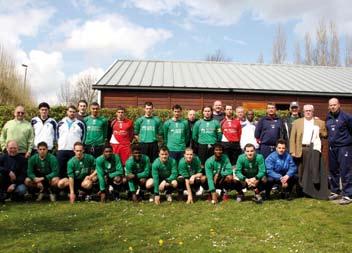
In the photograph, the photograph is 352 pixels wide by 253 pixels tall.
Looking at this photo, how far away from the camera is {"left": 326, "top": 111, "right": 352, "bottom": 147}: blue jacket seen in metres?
8.34

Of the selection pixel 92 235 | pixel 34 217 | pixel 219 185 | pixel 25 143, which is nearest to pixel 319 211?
pixel 219 185

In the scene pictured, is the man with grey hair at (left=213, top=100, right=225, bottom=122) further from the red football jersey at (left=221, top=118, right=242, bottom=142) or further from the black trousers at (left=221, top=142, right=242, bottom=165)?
the black trousers at (left=221, top=142, right=242, bottom=165)

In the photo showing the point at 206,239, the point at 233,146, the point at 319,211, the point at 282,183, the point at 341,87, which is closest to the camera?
the point at 206,239

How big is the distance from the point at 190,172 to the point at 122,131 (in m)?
1.95

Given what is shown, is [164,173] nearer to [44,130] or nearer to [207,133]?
[207,133]

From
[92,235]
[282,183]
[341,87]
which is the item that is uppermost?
[341,87]

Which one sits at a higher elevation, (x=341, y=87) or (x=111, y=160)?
(x=341, y=87)

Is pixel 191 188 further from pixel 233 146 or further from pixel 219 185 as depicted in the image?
pixel 233 146

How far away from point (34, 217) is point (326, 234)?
5.03 m

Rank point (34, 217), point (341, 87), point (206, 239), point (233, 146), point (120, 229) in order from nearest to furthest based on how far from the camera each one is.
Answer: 1. point (206, 239)
2. point (120, 229)
3. point (34, 217)
4. point (233, 146)
5. point (341, 87)

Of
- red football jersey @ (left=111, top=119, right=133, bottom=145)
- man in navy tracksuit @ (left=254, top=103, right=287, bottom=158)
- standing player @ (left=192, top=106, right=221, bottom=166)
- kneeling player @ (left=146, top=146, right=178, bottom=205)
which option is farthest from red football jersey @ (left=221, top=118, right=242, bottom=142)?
red football jersey @ (left=111, top=119, right=133, bottom=145)

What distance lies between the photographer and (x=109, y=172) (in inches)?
342

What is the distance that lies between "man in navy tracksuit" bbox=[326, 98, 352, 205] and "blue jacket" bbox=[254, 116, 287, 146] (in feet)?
3.51

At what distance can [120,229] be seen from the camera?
620cm
